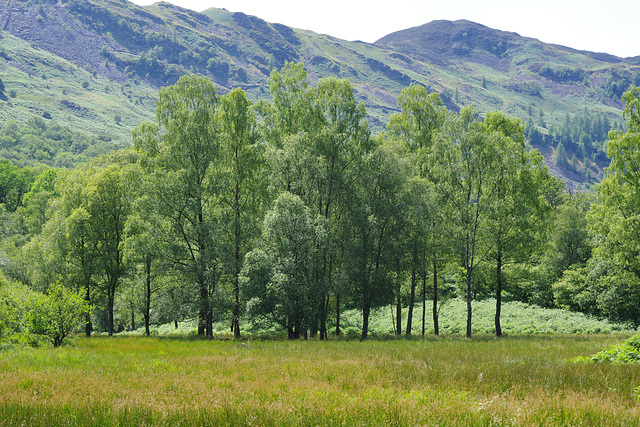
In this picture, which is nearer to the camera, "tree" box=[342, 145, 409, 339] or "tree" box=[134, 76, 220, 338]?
"tree" box=[134, 76, 220, 338]

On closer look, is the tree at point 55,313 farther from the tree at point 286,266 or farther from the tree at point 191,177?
the tree at point 286,266

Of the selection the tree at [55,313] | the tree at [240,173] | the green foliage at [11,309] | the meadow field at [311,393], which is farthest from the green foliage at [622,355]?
the green foliage at [11,309]

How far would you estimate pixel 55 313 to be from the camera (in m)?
18.9

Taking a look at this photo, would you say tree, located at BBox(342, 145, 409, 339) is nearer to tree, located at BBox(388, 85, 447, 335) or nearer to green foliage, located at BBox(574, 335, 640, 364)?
tree, located at BBox(388, 85, 447, 335)

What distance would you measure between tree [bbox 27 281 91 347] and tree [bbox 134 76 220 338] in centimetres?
772

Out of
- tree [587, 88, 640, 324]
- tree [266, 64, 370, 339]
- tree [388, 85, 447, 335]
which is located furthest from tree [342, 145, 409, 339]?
tree [587, 88, 640, 324]

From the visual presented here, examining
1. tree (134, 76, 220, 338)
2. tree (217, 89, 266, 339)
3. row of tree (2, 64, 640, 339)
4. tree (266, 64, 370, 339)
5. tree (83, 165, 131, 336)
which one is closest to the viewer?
row of tree (2, 64, 640, 339)

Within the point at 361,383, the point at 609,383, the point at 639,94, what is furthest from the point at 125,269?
the point at 639,94

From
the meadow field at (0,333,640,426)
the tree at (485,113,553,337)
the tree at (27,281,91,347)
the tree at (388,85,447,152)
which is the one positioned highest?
the tree at (388,85,447,152)

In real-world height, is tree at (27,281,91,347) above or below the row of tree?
below

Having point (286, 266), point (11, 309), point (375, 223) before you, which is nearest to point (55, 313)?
point (11, 309)

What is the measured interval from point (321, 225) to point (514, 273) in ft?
66.0

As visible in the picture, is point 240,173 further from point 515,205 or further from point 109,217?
point 515,205

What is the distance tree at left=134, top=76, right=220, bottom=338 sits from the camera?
26.2 m
